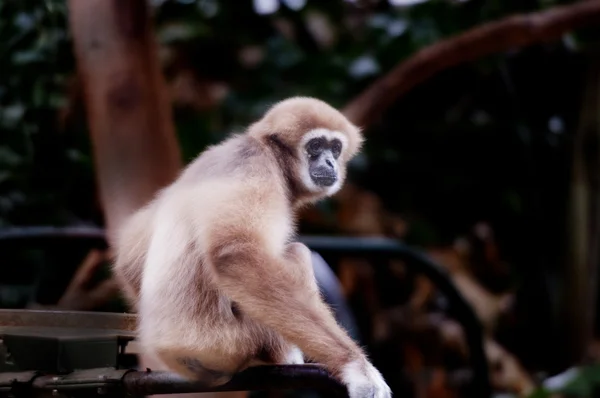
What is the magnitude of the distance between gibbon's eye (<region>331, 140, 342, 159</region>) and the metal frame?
0.58ft

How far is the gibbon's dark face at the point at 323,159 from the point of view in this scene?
0.82m

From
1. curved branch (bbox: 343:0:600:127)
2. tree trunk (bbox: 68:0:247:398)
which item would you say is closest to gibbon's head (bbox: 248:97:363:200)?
tree trunk (bbox: 68:0:247:398)

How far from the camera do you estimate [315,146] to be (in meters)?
0.82

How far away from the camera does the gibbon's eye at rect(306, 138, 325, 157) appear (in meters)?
0.81

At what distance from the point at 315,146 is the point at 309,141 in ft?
0.04

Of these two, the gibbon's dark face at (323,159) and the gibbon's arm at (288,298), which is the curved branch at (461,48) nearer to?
the gibbon's dark face at (323,159)

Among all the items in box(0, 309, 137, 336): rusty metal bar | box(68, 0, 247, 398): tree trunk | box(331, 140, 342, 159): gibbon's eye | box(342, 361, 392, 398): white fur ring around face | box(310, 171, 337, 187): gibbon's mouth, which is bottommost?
box(342, 361, 392, 398): white fur ring around face

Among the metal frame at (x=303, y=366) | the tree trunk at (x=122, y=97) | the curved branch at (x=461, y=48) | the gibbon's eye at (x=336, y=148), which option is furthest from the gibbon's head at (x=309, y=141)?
the curved branch at (x=461, y=48)

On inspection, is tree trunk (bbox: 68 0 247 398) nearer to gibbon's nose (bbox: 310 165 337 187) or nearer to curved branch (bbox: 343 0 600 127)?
gibbon's nose (bbox: 310 165 337 187)

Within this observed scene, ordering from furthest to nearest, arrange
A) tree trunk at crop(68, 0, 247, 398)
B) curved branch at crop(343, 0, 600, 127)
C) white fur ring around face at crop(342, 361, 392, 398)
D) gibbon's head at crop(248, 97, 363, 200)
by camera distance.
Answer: curved branch at crop(343, 0, 600, 127) < tree trunk at crop(68, 0, 247, 398) < gibbon's head at crop(248, 97, 363, 200) < white fur ring around face at crop(342, 361, 392, 398)

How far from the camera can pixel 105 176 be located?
4.14 ft

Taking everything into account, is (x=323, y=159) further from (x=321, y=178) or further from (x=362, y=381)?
(x=362, y=381)

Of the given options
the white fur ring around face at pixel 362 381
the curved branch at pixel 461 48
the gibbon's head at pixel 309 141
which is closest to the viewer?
the white fur ring around face at pixel 362 381

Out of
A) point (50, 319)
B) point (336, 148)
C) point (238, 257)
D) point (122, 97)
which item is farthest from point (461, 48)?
point (50, 319)
